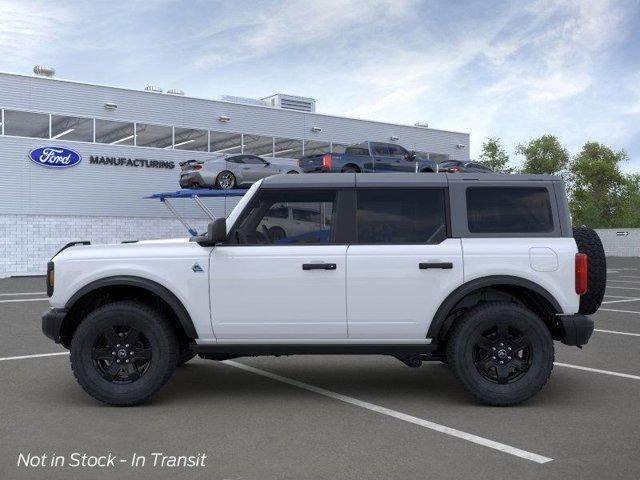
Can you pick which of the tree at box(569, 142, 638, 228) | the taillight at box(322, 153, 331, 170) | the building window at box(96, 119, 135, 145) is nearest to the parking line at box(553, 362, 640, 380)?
the taillight at box(322, 153, 331, 170)

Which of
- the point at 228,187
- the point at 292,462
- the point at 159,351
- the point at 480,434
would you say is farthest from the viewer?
the point at 228,187

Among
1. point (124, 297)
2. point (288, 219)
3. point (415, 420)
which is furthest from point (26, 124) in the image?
point (415, 420)

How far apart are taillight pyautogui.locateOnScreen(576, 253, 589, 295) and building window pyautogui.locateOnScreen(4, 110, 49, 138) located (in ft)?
89.8

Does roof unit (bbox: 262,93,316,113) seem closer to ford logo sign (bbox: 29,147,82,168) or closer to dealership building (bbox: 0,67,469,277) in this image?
dealership building (bbox: 0,67,469,277)

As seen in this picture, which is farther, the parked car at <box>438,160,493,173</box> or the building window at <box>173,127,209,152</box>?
the building window at <box>173,127,209,152</box>

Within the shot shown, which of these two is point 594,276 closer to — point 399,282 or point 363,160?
point 399,282

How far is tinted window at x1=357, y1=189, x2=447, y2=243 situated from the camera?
609cm

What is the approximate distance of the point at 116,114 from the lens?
3105cm

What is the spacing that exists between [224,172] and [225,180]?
275 millimetres

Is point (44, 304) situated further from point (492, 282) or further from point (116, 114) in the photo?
point (116, 114)

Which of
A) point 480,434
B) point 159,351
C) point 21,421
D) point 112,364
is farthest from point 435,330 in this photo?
point 21,421

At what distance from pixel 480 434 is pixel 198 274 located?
8.58ft

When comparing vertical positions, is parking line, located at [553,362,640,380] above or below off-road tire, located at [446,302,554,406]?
below

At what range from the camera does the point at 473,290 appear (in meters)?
6.00
